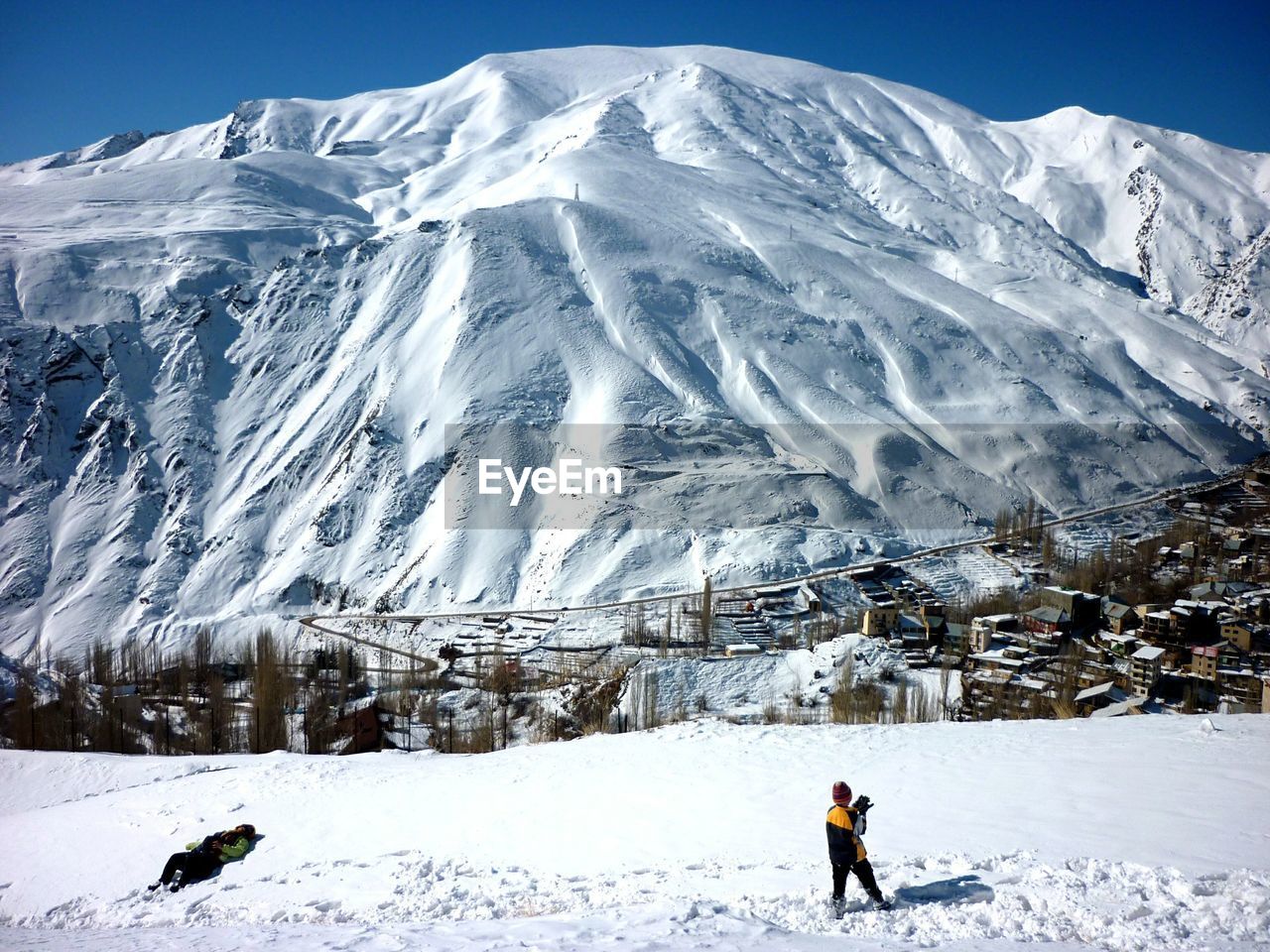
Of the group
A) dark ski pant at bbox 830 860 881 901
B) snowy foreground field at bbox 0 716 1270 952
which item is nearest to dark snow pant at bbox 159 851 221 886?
snowy foreground field at bbox 0 716 1270 952

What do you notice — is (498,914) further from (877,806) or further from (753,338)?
(753,338)

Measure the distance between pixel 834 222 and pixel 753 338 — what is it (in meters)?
30.4

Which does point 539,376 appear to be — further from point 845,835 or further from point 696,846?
point 845,835

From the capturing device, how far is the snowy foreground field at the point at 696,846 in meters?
7.05

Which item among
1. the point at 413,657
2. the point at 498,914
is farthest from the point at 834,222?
the point at 498,914

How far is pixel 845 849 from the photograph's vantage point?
7.19 meters

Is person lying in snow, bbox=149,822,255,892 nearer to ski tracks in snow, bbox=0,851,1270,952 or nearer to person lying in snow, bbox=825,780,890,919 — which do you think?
ski tracks in snow, bbox=0,851,1270,952

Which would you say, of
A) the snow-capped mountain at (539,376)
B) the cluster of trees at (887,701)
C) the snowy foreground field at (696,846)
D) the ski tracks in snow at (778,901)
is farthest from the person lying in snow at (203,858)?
the snow-capped mountain at (539,376)

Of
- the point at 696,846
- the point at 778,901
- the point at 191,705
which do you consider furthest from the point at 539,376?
the point at 778,901

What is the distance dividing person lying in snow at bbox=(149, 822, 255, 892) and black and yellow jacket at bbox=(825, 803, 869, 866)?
802cm

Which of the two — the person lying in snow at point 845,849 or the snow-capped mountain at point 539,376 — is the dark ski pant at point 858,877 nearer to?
the person lying in snow at point 845,849

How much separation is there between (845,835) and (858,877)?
0.46m

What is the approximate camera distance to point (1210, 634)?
91.2 feet

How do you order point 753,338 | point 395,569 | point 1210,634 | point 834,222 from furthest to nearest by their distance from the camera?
1. point 834,222
2. point 753,338
3. point 395,569
4. point 1210,634
